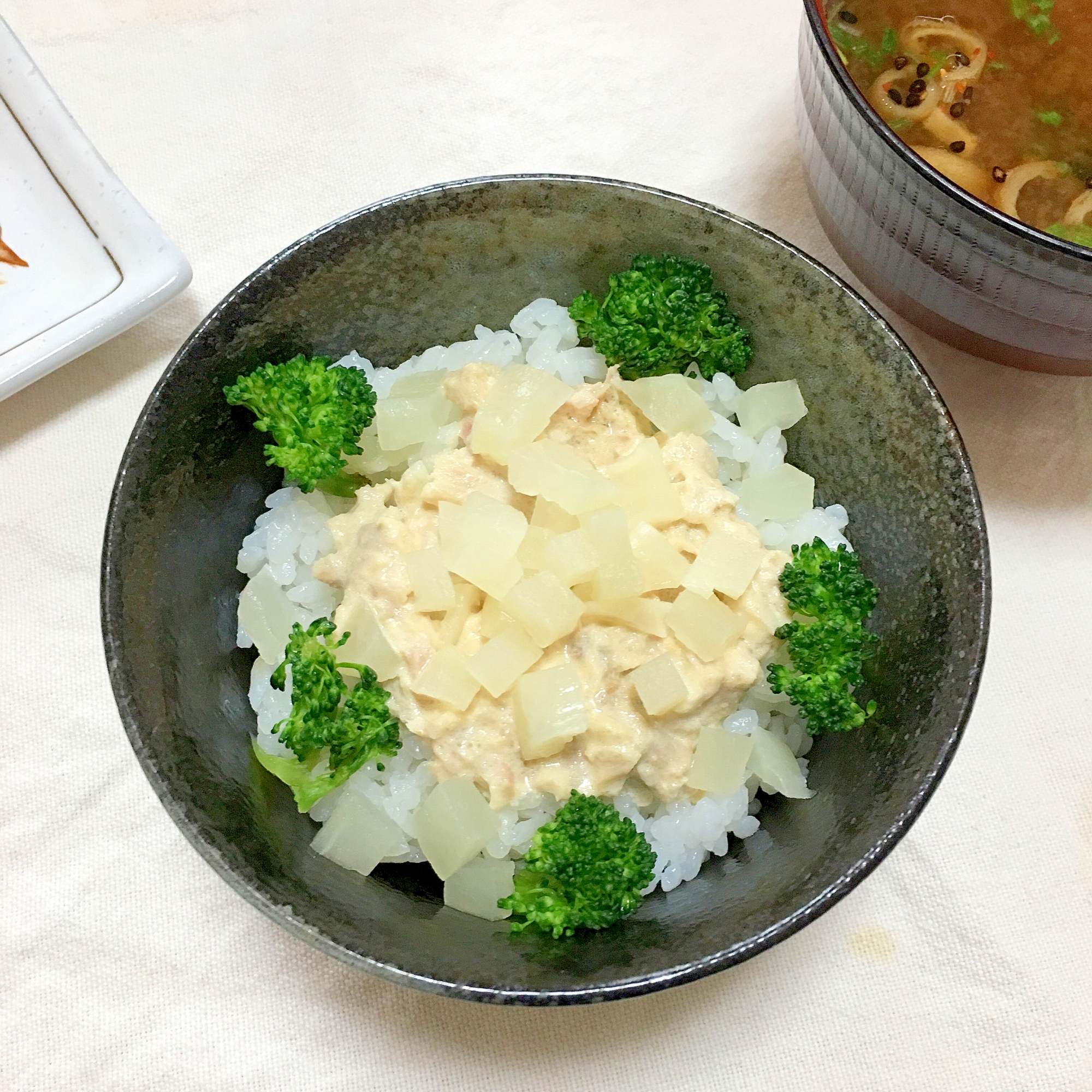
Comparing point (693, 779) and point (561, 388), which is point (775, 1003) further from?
point (561, 388)

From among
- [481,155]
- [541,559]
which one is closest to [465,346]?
[541,559]

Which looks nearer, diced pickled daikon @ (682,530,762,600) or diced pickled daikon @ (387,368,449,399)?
diced pickled daikon @ (682,530,762,600)

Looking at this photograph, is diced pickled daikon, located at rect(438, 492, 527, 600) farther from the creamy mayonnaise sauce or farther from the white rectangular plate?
the white rectangular plate

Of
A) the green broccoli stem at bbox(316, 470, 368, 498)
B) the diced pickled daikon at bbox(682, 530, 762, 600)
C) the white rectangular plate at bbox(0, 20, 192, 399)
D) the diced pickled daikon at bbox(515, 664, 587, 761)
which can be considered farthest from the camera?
the white rectangular plate at bbox(0, 20, 192, 399)

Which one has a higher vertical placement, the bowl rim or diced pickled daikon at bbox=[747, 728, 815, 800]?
the bowl rim

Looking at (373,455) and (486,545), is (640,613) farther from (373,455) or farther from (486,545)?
(373,455)

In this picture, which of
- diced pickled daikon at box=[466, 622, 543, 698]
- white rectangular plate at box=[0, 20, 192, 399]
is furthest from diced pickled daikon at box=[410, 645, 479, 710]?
white rectangular plate at box=[0, 20, 192, 399]
